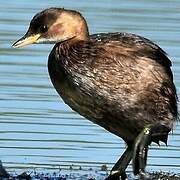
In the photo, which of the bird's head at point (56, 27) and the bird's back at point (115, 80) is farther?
the bird's head at point (56, 27)

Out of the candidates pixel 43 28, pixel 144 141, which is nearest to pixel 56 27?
pixel 43 28

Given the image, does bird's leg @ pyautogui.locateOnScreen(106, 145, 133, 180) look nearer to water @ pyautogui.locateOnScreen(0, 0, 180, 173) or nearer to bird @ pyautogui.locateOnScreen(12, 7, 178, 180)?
bird @ pyautogui.locateOnScreen(12, 7, 178, 180)

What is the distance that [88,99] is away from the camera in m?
14.0

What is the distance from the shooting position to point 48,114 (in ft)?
56.6

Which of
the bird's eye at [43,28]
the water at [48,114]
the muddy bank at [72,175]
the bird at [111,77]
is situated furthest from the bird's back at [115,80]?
the water at [48,114]

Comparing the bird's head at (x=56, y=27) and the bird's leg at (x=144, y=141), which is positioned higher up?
the bird's head at (x=56, y=27)

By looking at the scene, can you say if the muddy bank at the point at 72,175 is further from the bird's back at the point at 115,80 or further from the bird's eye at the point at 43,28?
the bird's eye at the point at 43,28

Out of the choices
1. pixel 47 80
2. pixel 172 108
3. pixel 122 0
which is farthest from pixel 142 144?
pixel 122 0

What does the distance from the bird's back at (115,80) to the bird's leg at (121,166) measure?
29cm

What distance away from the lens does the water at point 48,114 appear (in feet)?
50.9

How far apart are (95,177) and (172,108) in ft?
3.43

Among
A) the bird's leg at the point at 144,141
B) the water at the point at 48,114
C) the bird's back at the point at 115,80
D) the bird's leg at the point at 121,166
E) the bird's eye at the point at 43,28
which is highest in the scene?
the bird's eye at the point at 43,28

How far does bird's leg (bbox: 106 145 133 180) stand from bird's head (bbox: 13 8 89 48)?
1318mm

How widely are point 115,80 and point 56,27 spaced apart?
777 mm
